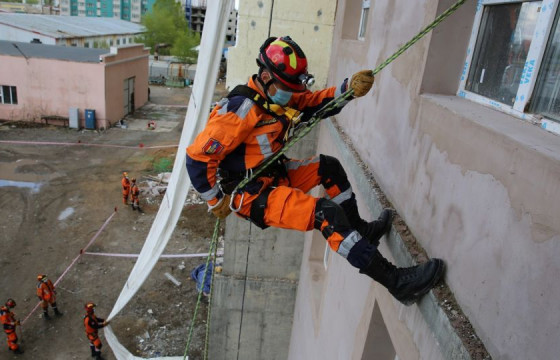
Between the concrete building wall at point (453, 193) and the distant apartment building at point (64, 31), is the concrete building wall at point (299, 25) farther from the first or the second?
the distant apartment building at point (64, 31)

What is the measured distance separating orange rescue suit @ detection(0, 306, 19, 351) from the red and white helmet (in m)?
7.29

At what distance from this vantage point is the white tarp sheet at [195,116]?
497 centimetres

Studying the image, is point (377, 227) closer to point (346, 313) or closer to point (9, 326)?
point (346, 313)

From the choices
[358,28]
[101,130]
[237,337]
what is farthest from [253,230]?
[101,130]

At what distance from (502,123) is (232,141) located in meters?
1.55

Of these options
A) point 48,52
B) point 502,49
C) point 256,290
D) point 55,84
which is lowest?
point 256,290

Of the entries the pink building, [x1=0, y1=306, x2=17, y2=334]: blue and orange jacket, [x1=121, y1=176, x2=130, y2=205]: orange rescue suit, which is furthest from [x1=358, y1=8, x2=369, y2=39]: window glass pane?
the pink building

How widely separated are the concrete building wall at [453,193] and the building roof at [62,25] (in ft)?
99.1

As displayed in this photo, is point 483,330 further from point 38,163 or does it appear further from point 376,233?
point 38,163

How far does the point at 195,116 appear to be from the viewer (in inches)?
210

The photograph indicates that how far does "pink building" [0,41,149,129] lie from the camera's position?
1950 centimetres

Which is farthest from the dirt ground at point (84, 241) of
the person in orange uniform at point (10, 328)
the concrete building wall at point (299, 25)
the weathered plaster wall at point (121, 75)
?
the concrete building wall at point (299, 25)

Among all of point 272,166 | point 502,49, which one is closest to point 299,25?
point 272,166

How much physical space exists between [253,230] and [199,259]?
14.3 ft
